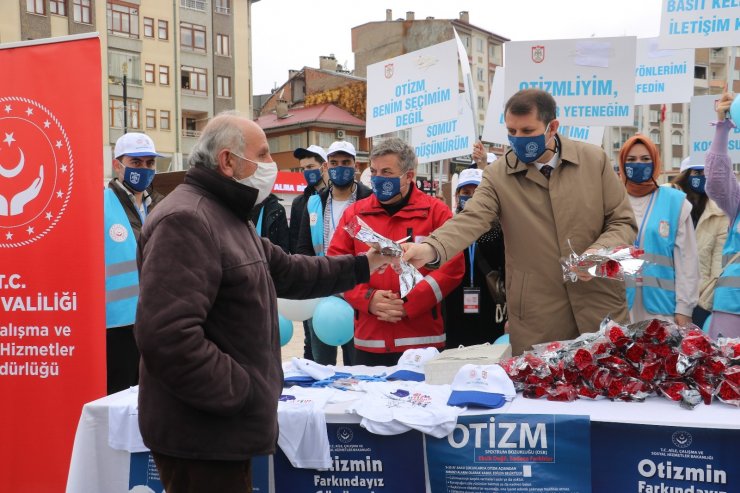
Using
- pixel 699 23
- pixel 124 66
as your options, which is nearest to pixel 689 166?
pixel 699 23

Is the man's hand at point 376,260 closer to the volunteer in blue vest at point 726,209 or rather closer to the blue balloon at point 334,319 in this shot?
the blue balloon at point 334,319

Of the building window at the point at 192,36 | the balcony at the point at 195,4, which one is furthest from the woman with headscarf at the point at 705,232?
the balcony at the point at 195,4

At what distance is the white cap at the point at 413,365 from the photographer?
369 cm

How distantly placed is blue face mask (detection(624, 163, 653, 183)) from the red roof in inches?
1984

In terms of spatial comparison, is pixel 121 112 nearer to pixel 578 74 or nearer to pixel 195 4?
pixel 195 4

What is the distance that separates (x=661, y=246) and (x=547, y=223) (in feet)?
3.87

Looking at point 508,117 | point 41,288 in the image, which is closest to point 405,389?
point 508,117

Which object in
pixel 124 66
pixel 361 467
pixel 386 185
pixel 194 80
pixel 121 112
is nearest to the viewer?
pixel 361 467

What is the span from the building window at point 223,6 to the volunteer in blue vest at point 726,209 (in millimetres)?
46792

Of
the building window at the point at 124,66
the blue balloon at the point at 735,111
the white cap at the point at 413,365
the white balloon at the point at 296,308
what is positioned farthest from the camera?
the building window at the point at 124,66

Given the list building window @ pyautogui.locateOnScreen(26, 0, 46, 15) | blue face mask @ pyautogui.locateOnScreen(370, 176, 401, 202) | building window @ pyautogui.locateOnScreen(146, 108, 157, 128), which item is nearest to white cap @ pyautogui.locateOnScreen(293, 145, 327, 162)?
blue face mask @ pyautogui.locateOnScreen(370, 176, 401, 202)

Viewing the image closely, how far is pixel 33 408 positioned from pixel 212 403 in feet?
7.88

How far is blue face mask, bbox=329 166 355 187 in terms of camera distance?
6.24 m

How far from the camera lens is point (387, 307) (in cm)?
436
